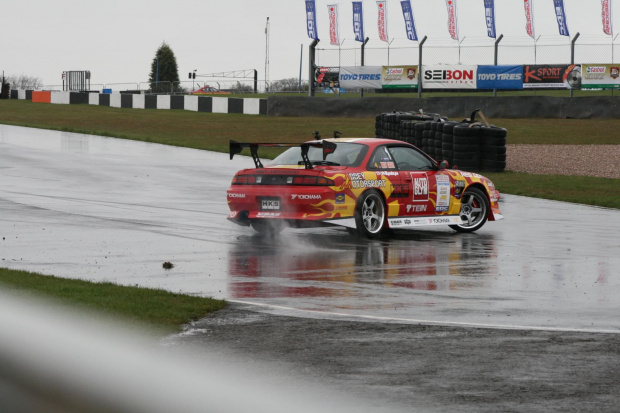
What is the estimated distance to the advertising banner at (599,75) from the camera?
147 feet

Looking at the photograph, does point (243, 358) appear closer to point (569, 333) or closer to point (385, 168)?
point (569, 333)

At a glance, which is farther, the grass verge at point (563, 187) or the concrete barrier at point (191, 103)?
the concrete barrier at point (191, 103)

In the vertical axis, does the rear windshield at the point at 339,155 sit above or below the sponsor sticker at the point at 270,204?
above

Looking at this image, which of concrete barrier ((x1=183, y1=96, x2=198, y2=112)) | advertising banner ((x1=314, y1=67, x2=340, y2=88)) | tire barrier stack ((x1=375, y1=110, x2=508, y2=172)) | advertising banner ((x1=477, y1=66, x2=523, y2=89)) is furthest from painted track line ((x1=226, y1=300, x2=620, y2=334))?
concrete barrier ((x1=183, y1=96, x2=198, y2=112))

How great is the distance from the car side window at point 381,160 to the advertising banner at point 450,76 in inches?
1322

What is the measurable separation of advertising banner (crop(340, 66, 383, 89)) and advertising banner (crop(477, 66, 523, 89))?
459cm

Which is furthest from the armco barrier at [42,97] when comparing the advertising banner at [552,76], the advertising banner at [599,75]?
the advertising banner at [599,75]

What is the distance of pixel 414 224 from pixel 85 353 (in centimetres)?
800

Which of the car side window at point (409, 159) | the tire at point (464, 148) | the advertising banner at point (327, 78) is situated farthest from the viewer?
the advertising banner at point (327, 78)

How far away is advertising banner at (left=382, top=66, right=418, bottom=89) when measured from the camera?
47.6 m

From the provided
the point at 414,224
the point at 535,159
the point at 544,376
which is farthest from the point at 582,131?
the point at 544,376

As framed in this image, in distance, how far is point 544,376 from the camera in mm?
6336

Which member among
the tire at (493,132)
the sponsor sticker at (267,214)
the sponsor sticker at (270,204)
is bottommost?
the sponsor sticker at (267,214)

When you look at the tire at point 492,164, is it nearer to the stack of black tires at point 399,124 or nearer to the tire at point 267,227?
the stack of black tires at point 399,124
